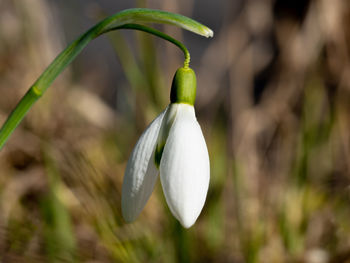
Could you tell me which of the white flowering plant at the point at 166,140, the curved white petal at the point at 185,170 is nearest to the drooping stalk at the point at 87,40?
the white flowering plant at the point at 166,140

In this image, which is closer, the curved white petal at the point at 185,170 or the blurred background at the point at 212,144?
the curved white petal at the point at 185,170

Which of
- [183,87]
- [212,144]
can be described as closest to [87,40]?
[183,87]

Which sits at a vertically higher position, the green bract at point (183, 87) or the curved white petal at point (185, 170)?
the green bract at point (183, 87)

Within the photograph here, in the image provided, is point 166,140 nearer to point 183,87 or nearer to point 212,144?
point 183,87

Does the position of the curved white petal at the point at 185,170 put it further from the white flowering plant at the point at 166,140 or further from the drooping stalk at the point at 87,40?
the drooping stalk at the point at 87,40

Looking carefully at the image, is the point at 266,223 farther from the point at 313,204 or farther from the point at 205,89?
the point at 205,89

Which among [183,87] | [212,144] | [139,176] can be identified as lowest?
[212,144]

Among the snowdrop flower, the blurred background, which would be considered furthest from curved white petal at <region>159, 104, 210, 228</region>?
the blurred background
